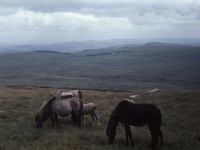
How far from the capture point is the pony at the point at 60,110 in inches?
819

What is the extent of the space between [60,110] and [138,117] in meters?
6.30

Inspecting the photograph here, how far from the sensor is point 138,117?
1602 centimetres

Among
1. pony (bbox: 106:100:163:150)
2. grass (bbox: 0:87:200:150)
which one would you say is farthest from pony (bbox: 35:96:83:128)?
pony (bbox: 106:100:163:150)

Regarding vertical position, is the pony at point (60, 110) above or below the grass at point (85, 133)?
above

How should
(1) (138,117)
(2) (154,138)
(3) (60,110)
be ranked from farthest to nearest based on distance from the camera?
Answer: (3) (60,110)
(1) (138,117)
(2) (154,138)

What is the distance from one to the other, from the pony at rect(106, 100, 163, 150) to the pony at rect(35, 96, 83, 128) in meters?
4.40

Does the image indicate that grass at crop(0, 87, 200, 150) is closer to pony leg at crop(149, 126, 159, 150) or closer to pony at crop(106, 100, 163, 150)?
pony leg at crop(149, 126, 159, 150)

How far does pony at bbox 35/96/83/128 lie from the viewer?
20797 mm

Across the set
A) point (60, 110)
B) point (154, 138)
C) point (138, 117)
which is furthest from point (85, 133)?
point (154, 138)

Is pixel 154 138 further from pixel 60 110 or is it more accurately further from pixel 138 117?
pixel 60 110

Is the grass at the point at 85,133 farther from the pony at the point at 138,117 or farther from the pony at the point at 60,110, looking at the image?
the pony at the point at 138,117

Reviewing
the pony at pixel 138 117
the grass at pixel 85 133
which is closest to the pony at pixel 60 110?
the grass at pixel 85 133

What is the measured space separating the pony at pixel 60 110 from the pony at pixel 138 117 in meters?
4.40

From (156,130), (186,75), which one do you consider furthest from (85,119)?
(186,75)
